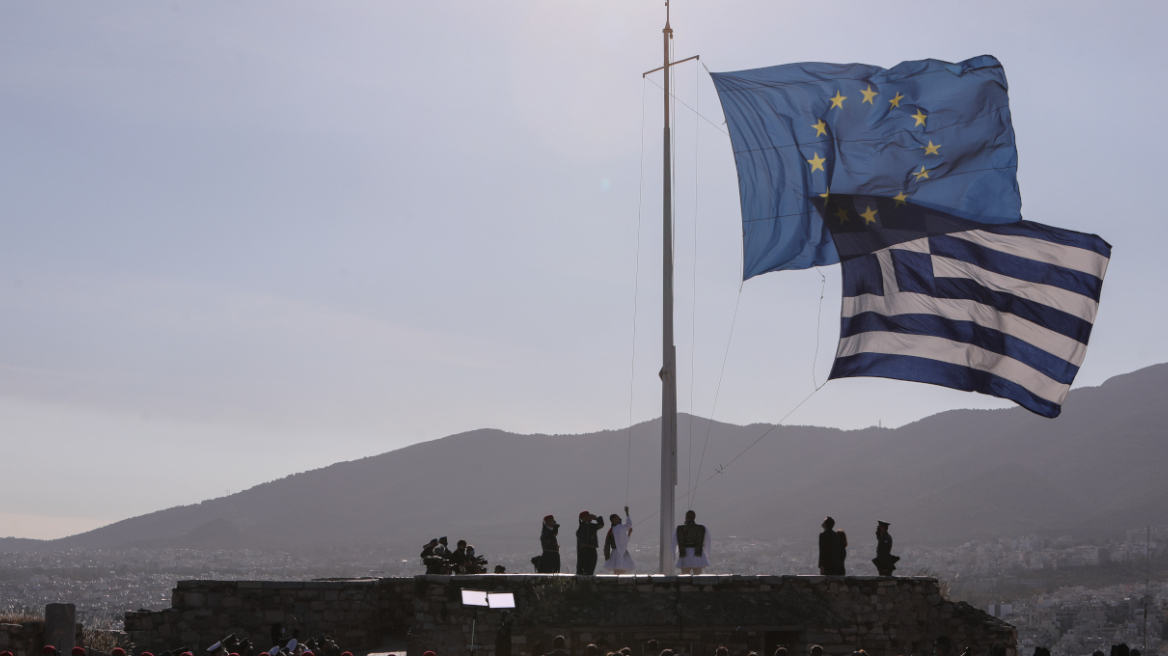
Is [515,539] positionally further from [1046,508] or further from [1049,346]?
[1049,346]

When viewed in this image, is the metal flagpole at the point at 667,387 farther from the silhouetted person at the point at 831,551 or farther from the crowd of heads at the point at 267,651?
the crowd of heads at the point at 267,651

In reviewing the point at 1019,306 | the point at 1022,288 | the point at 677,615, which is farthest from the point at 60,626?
the point at 1022,288

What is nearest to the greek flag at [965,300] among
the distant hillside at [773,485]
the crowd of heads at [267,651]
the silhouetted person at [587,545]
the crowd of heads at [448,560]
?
the silhouetted person at [587,545]

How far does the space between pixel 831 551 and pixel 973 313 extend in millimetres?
4415

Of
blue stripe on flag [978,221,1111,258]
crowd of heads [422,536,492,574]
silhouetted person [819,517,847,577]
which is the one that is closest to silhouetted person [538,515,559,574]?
crowd of heads [422,536,492,574]

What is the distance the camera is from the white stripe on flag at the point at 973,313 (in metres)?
15.9

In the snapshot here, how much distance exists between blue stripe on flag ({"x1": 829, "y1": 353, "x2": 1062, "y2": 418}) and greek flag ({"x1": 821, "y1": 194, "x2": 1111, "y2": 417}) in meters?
0.01

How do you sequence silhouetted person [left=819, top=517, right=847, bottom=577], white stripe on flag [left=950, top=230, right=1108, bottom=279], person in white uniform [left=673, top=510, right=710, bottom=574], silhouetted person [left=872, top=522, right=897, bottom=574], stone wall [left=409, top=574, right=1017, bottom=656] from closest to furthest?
1. stone wall [left=409, top=574, right=1017, bottom=656]
2. white stripe on flag [left=950, top=230, right=1108, bottom=279]
3. person in white uniform [left=673, top=510, right=710, bottom=574]
4. silhouetted person [left=819, top=517, right=847, bottom=577]
5. silhouetted person [left=872, top=522, right=897, bottom=574]

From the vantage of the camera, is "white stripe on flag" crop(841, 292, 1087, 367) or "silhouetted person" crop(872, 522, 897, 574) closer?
"white stripe on flag" crop(841, 292, 1087, 367)

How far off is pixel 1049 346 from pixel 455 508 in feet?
485

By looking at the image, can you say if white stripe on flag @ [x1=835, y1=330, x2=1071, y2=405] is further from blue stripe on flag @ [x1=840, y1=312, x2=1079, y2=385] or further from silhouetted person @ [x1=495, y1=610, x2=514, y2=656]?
silhouetted person @ [x1=495, y1=610, x2=514, y2=656]

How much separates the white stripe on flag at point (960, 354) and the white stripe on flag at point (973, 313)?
0.36m

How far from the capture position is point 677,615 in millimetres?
15695

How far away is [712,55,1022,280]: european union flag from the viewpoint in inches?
648
